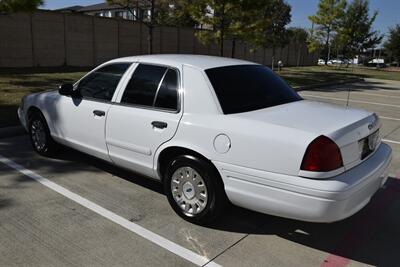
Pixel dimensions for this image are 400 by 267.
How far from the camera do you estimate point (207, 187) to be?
3656 mm

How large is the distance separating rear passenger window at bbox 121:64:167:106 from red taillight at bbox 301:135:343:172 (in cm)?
175

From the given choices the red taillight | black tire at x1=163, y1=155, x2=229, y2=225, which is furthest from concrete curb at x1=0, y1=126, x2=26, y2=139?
the red taillight

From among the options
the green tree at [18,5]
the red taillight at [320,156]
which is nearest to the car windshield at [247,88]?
the red taillight at [320,156]

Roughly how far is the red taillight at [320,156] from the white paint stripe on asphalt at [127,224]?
3.55ft

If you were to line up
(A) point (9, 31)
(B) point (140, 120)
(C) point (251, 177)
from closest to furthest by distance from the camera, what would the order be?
(C) point (251, 177) → (B) point (140, 120) → (A) point (9, 31)

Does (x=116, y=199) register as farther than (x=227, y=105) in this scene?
Yes

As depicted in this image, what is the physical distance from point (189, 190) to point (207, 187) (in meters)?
0.25

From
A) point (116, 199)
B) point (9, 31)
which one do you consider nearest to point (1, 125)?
point (116, 199)

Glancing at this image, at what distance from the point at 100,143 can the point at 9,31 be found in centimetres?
1885

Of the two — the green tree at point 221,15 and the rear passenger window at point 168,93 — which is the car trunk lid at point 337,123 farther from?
the green tree at point 221,15

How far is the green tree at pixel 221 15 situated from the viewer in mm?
17141

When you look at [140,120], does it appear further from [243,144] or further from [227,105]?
[243,144]

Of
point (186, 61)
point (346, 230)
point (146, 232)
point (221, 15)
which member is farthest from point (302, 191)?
point (221, 15)

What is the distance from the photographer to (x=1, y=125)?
281 inches
